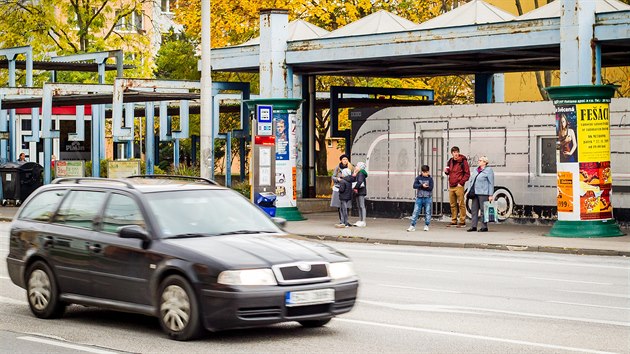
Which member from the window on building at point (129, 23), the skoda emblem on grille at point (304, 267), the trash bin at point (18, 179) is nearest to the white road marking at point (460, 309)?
the skoda emblem on grille at point (304, 267)

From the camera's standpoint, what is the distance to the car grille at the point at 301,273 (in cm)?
1052

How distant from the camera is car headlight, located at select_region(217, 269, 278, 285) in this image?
10391mm

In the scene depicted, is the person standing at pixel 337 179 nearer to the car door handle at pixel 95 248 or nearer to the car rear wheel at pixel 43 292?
the car rear wheel at pixel 43 292

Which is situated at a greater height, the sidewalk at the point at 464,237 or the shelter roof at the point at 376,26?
the shelter roof at the point at 376,26

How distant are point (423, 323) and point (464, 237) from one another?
556 inches

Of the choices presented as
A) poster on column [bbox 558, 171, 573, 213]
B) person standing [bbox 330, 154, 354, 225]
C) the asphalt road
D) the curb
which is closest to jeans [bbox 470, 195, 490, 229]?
poster on column [bbox 558, 171, 573, 213]

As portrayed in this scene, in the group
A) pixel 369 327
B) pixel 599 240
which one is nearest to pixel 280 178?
pixel 599 240

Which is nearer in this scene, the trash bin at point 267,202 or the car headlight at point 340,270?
the car headlight at point 340,270

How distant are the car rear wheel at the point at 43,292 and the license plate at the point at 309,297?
2982 mm

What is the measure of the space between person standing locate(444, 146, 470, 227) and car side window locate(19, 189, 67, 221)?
1607 centimetres

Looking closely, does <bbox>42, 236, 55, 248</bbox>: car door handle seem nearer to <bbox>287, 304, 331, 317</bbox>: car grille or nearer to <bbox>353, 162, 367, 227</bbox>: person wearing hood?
<bbox>287, 304, 331, 317</bbox>: car grille

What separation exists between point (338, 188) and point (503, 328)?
58.1 feet

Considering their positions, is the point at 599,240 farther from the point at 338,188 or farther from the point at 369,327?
the point at 369,327

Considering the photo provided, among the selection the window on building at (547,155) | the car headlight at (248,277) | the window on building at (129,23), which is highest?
the window on building at (129,23)
